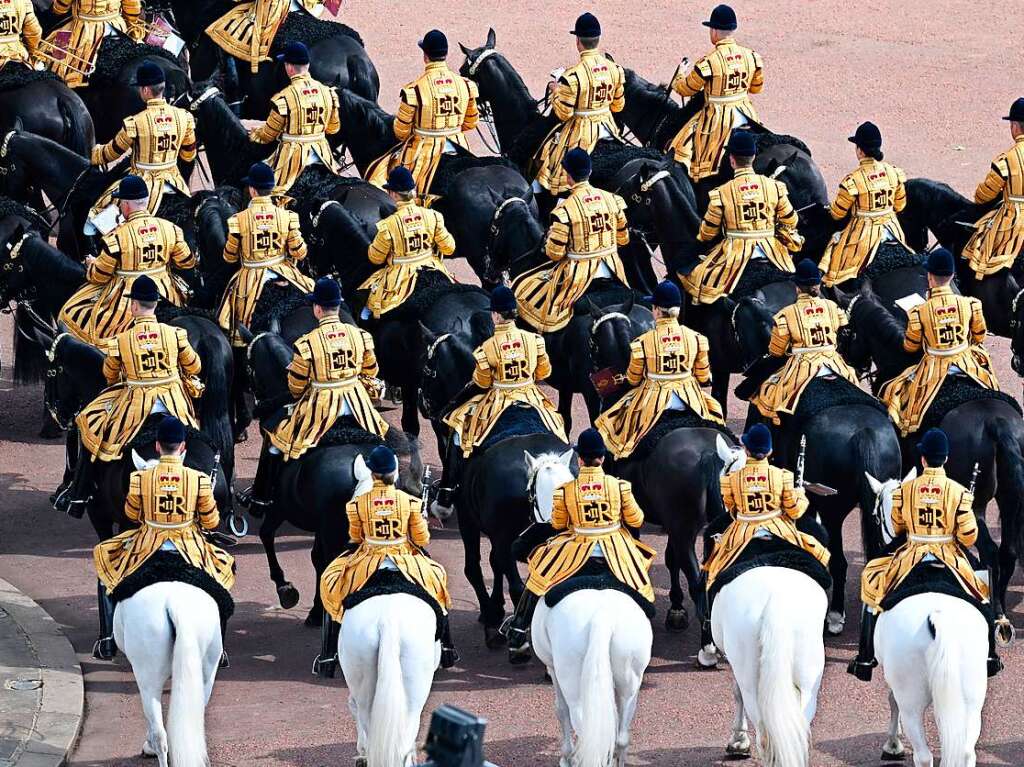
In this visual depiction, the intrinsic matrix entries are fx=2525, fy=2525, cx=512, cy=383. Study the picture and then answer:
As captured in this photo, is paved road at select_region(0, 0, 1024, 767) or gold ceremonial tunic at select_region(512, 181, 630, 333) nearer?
paved road at select_region(0, 0, 1024, 767)

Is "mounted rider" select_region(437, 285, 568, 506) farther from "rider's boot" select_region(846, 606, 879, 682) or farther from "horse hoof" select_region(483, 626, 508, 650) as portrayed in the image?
"rider's boot" select_region(846, 606, 879, 682)

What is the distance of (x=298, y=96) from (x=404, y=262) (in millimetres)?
2392

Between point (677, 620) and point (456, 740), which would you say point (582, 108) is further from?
point (456, 740)

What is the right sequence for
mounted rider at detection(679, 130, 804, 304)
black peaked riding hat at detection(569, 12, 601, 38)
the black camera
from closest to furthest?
the black camera
mounted rider at detection(679, 130, 804, 304)
black peaked riding hat at detection(569, 12, 601, 38)

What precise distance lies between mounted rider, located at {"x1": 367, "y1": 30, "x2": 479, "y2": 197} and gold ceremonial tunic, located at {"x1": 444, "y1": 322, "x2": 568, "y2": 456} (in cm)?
449

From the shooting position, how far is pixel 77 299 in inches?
734

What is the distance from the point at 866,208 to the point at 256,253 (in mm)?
4797

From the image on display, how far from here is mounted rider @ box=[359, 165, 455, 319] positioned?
1903 centimetres

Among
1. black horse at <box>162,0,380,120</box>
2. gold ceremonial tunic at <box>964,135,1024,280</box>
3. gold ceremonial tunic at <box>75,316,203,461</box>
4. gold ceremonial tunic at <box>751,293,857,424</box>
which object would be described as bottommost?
gold ceremonial tunic at <box>75,316,203,461</box>

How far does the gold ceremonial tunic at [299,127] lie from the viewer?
20812 mm

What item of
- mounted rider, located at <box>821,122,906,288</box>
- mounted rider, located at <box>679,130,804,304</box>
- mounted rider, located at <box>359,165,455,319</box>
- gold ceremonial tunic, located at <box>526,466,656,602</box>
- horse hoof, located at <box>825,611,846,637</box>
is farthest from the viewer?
mounted rider, located at <box>821,122,906,288</box>

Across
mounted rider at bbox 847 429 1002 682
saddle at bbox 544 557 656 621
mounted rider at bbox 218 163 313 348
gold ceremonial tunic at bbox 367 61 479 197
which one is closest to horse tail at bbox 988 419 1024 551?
mounted rider at bbox 847 429 1002 682

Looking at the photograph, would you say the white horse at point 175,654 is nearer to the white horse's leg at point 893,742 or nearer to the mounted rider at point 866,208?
the white horse's leg at point 893,742

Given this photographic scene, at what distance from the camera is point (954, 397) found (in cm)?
1678
